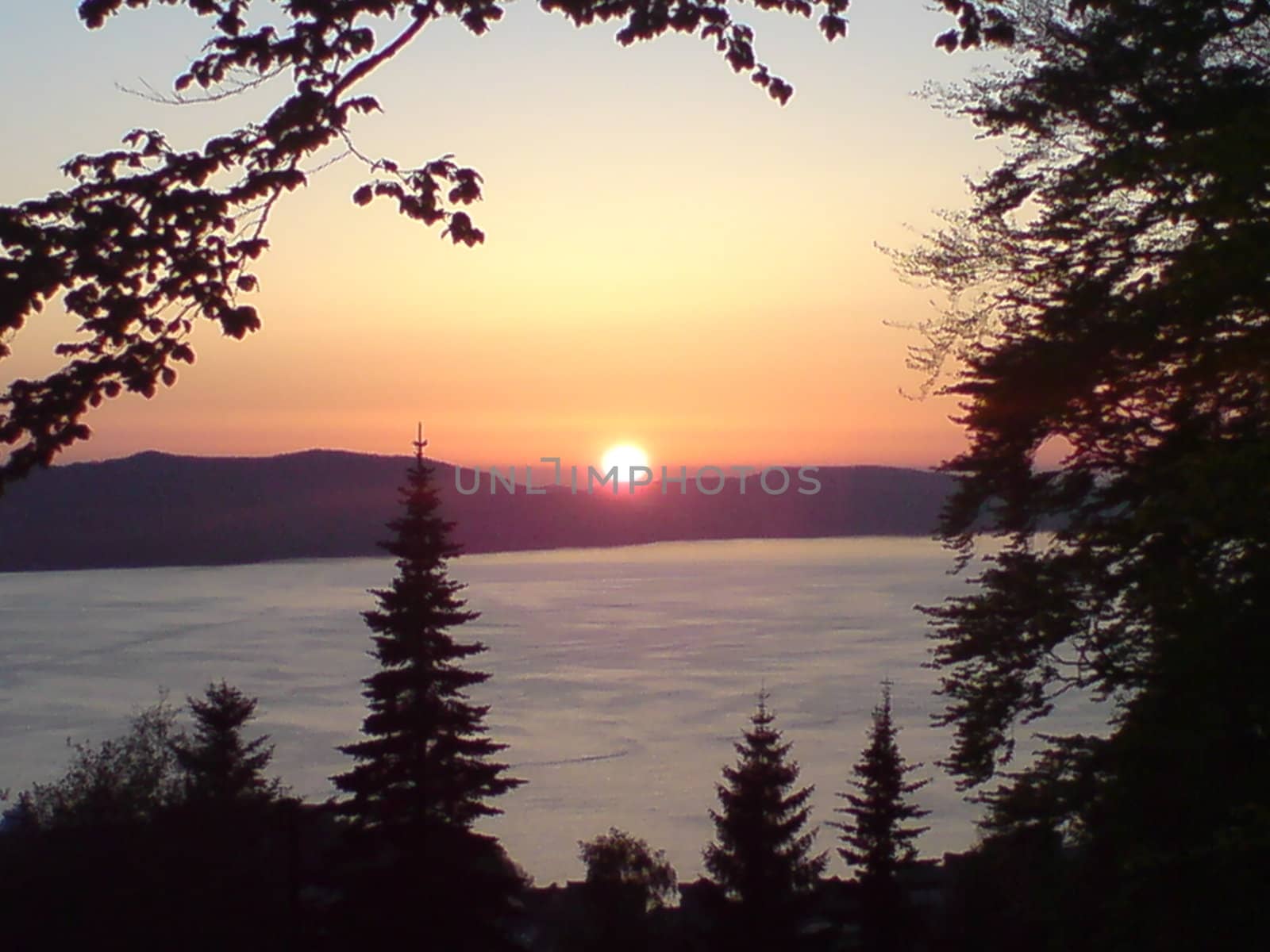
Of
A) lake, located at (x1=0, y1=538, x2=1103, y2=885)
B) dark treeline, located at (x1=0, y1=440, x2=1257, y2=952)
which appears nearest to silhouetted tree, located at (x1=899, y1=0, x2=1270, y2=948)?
dark treeline, located at (x1=0, y1=440, x2=1257, y2=952)

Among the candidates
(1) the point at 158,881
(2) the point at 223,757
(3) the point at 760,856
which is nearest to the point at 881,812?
(3) the point at 760,856

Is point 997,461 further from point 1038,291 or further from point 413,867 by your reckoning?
point 413,867

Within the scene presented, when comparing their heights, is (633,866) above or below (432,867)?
below

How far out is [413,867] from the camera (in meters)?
12.4

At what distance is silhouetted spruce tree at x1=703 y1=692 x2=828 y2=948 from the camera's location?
13984mm

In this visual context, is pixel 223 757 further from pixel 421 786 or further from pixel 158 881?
pixel 158 881

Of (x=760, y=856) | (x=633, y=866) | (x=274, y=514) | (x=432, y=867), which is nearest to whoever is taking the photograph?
(x=432, y=867)

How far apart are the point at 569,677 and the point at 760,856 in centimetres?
3038

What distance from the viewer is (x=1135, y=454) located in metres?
6.36

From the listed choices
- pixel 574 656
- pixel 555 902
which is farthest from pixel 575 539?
pixel 555 902

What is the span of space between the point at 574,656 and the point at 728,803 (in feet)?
112

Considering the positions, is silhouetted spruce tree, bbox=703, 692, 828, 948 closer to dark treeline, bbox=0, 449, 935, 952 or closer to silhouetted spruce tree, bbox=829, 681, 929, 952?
dark treeline, bbox=0, 449, 935, 952

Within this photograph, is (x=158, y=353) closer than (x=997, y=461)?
Yes

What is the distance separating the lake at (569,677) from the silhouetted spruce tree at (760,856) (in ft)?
38.0
